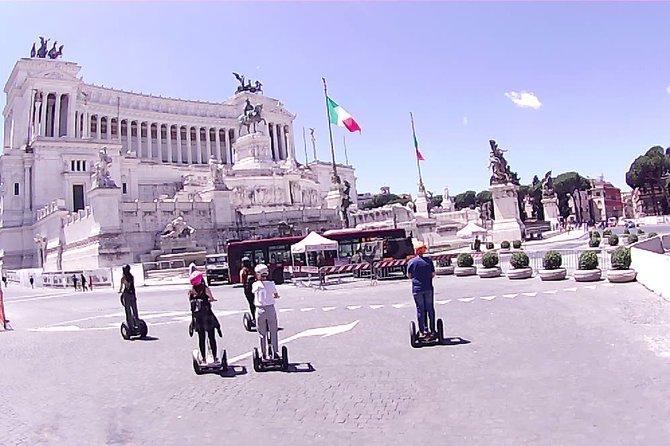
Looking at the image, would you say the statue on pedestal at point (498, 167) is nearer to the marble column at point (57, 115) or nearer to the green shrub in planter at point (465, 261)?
the green shrub in planter at point (465, 261)

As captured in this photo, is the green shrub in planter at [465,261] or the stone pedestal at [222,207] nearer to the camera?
the green shrub in planter at [465,261]

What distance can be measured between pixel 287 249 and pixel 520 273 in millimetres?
14097

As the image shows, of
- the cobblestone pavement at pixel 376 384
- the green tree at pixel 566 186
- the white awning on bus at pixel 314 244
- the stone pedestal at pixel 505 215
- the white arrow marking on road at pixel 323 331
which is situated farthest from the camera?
the green tree at pixel 566 186

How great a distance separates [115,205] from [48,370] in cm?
3565

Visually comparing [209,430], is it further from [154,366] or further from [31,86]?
[31,86]

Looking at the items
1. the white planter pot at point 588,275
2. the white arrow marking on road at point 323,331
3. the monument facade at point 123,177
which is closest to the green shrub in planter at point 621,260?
the white planter pot at point 588,275

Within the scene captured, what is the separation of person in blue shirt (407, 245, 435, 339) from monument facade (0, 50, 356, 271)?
36963 mm

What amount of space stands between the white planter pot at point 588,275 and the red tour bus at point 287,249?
11.6 meters

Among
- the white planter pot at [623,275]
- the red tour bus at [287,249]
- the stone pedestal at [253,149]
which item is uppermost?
the stone pedestal at [253,149]


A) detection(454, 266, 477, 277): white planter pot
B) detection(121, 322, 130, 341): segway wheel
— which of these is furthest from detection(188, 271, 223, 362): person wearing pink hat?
detection(454, 266, 477, 277): white planter pot

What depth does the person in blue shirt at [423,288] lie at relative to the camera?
9.80 m

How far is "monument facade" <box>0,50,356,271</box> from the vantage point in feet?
147

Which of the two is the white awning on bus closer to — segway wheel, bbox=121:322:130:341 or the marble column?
segway wheel, bbox=121:322:130:341

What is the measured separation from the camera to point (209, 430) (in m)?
6.22
